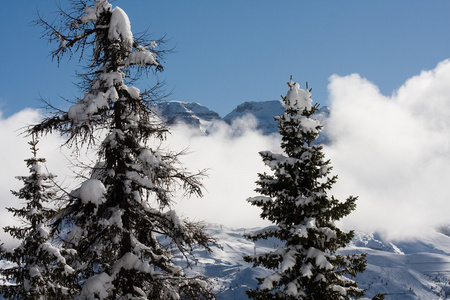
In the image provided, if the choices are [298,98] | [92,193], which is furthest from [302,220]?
[92,193]

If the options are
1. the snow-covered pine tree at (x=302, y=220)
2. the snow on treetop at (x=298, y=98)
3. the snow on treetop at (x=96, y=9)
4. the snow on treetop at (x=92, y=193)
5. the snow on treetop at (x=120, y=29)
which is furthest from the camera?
the snow on treetop at (x=298, y=98)

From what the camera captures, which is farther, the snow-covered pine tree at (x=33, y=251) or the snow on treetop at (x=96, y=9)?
the snow-covered pine tree at (x=33, y=251)

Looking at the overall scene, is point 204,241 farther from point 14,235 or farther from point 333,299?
point 14,235

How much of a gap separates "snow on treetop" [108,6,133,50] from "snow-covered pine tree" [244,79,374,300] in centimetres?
686

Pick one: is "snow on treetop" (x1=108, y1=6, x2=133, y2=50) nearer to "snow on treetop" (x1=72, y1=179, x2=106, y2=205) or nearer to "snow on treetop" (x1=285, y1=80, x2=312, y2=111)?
"snow on treetop" (x1=72, y1=179, x2=106, y2=205)

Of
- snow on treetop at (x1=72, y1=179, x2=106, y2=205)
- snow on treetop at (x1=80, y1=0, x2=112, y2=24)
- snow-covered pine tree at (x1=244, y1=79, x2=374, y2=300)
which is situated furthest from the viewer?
snow-covered pine tree at (x1=244, y1=79, x2=374, y2=300)

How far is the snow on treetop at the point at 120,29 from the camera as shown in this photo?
9.38m

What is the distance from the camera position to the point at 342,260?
545 inches

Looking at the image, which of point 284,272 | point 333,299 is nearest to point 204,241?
point 284,272

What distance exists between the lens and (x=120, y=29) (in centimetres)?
939

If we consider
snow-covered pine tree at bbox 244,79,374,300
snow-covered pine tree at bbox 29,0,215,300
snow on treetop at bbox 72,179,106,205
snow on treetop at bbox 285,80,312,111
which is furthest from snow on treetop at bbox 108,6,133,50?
snow on treetop at bbox 285,80,312,111

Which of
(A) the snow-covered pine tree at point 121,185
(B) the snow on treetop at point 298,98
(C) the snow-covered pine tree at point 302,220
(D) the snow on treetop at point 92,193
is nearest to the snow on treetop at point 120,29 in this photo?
(A) the snow-covered pine tree at point 121,185

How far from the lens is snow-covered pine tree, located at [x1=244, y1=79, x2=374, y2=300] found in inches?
516

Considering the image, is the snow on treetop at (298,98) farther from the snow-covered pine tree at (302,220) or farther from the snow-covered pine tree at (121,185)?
the snow-covered pine tree at (121,185)
